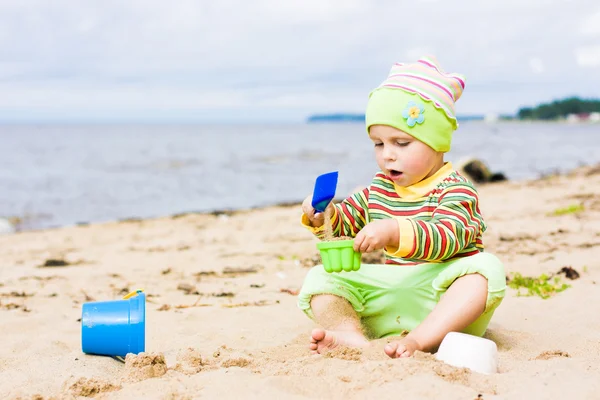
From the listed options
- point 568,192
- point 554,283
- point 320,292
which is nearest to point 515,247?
point 554,283

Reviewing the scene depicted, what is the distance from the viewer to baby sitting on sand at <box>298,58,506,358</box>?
2.52 meters

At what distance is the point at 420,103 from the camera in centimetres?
268

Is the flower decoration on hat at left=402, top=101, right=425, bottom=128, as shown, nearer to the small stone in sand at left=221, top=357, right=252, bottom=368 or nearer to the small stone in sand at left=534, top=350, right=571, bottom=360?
the small stone in sand at left=534, top=350, right=571, bottom=360

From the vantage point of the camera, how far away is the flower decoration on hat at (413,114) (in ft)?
8.72

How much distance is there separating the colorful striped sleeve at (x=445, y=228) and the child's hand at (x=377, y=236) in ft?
0.10

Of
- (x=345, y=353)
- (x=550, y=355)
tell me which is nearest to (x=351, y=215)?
(x=345, y=353)

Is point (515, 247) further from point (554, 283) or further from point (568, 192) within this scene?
point (568, 192)

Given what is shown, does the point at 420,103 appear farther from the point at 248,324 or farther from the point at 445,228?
the point at 248,324

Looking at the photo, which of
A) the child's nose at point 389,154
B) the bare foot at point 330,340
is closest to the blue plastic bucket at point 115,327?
the bare foot at point 330,340

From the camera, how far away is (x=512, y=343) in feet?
9.25

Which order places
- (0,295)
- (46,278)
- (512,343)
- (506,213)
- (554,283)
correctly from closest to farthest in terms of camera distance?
(512,343) < (554,283) < (0,295) < (46,278) < (506,213)

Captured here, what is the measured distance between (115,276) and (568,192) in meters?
6.63

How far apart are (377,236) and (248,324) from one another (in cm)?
118

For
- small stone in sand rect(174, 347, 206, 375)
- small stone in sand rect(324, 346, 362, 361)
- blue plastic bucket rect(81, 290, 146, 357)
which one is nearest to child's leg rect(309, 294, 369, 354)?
small stone in sand rect(324, 346, 362, 361)
